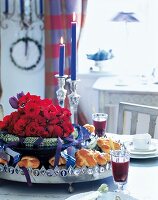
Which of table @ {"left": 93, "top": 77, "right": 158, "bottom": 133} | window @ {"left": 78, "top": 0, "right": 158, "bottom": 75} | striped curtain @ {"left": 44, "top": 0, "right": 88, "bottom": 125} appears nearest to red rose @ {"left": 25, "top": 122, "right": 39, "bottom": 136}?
table @ {"left": 93, "top": 77, "right": 158, "bottom": 133}

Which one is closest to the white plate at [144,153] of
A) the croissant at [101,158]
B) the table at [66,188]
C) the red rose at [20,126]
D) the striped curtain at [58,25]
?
the table at [66,188]

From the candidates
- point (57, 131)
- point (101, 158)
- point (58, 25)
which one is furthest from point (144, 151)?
point (58, 25)

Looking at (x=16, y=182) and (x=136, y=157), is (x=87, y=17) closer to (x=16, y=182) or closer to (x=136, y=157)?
(x=136, y=157)

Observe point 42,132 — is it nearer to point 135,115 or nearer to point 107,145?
point 107,145

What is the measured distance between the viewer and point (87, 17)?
147 inches

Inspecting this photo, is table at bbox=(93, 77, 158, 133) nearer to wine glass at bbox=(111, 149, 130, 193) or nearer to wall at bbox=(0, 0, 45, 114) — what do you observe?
wall at bbox=(0, 0, 45, 114)

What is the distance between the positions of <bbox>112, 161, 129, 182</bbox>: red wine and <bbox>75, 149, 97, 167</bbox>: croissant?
0.10 meters

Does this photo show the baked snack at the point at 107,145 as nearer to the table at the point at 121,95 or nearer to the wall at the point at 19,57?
the table at the point at 121,95

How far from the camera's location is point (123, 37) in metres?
3.75

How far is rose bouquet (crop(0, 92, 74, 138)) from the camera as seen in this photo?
5.01ft

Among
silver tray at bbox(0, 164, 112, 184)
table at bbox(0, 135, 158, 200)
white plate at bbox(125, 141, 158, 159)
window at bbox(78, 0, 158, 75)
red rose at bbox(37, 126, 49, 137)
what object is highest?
window at bbox(78, 0, 158, 75)

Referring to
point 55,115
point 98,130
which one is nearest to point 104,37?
point 98,130

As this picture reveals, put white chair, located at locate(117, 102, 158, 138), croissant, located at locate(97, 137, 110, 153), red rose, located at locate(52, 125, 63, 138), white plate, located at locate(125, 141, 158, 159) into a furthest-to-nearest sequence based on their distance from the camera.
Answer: white chair, located at locate(117, 102, 158, 138)
white plate, located at locate(125, 141, 158, 159)
croissant, located at locate(97, 137, 110, 153)
red rose, located at locate(52, 125, 63, 138)

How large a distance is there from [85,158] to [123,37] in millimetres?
2350
